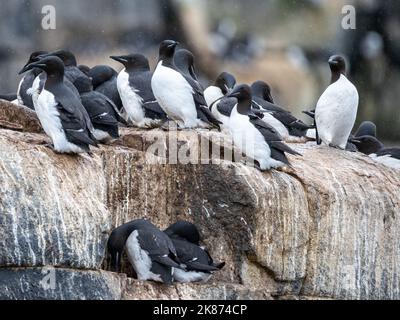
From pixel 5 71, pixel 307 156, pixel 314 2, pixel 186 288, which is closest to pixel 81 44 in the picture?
pixel 5 71

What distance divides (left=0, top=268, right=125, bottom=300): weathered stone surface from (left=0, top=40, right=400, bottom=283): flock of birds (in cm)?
51

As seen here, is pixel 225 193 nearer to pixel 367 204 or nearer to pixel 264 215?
pixel 264 215

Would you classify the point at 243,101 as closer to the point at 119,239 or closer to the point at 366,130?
the point at 119,239

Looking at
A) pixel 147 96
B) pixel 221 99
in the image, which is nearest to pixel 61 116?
pixel 147 96

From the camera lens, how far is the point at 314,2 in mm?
27828

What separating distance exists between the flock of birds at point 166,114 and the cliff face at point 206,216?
0.21 meters

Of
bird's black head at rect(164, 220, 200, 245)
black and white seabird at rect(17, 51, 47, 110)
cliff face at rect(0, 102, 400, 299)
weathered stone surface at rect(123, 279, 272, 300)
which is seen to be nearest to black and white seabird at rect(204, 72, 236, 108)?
cliff face at rect(0, 102, 400, 299)

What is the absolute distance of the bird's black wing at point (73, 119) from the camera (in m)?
11.4

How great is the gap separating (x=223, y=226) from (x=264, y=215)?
15.1 inches

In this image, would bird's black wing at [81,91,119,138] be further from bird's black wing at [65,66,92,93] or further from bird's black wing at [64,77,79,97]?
bird's black wing at [64,77,79,97]

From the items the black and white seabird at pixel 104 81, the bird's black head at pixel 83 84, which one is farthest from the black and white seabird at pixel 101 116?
the black and white seabird at pixel 104 81

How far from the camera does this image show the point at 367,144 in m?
15.9

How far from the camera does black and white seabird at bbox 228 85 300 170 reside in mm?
12578

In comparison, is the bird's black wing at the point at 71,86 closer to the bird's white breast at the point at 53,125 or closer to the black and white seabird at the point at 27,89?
the bird's white breast at the point at 53,125
